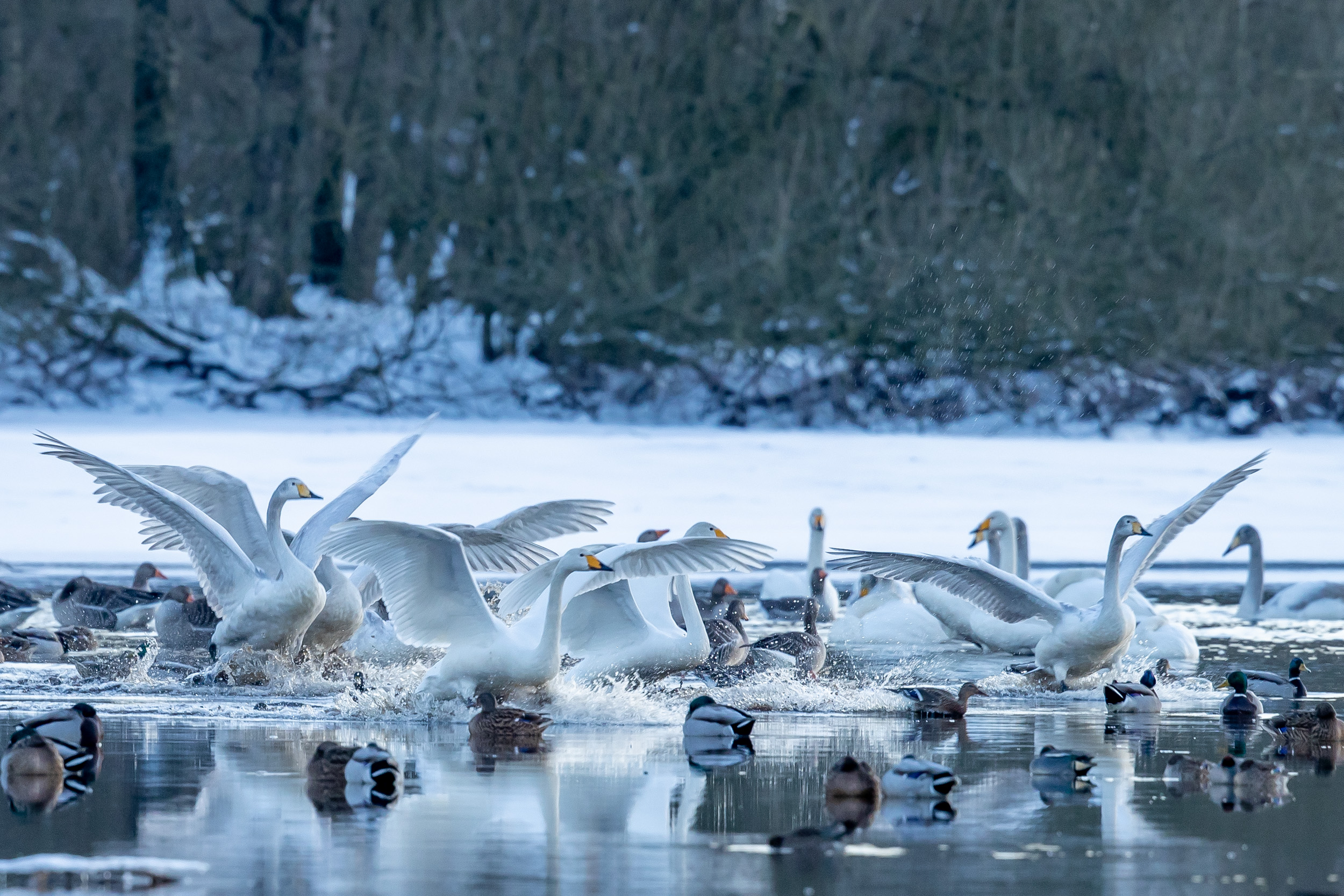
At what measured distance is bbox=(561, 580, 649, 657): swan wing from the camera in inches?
351

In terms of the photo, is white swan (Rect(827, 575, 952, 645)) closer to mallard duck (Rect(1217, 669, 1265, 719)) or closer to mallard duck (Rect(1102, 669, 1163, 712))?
mallard duck (Rect(1102, 669, 1163, 712))

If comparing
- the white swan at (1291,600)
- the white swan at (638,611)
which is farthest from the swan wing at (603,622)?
the white swan at (1291,600)

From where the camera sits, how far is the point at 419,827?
18.3 ft

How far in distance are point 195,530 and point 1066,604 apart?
4262 millimetres

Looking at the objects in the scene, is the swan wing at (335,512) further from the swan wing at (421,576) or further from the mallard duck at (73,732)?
the mallard duck at (73,732)

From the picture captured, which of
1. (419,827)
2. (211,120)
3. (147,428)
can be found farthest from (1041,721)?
(211,120)

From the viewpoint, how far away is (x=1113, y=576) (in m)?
9.55

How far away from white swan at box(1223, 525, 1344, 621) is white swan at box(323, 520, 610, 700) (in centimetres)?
578

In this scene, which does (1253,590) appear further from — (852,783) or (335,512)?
(852,783)

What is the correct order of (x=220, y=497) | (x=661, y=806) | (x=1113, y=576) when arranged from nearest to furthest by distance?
(x=661, y=806) → (x=1113, y=576) → (x=220, y=497)

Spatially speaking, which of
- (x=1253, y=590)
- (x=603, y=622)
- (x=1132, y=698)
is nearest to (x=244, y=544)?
(x=603, y=622)

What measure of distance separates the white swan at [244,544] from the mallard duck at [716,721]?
2432 mm

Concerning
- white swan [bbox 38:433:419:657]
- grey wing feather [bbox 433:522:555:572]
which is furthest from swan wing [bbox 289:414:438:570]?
grey wing feather [bbox 433:522:555:572]

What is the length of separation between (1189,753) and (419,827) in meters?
3.06
